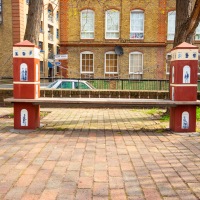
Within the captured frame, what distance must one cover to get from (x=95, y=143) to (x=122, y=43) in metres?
21.4

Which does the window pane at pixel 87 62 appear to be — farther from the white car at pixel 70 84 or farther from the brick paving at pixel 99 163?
the brick paving at pixel 99 163

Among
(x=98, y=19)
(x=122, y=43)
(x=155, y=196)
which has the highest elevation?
(x=98, y=19)

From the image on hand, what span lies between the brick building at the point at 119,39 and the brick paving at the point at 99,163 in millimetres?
19163

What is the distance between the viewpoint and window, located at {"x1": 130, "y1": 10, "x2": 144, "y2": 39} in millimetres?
26719

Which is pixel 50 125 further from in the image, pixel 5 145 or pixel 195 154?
pixel 195 154

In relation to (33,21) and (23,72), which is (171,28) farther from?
(23,72)

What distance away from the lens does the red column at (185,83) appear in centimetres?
736

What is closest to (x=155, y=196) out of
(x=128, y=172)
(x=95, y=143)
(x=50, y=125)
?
(x=128, y=172)

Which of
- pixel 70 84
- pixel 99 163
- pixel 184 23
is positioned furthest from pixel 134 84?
pixel 99 163

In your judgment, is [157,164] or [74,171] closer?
[74,171]

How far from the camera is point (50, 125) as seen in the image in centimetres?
839

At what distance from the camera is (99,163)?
4.84 meters

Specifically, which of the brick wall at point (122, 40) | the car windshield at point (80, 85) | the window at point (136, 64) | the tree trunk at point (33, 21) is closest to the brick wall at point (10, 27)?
the brick wall at point (122, 40)

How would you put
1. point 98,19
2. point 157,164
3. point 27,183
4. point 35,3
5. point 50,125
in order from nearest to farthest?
1. point 27,183
2. point 157,164
3. point 50,125
4. point 35,3
5. point 98,19
